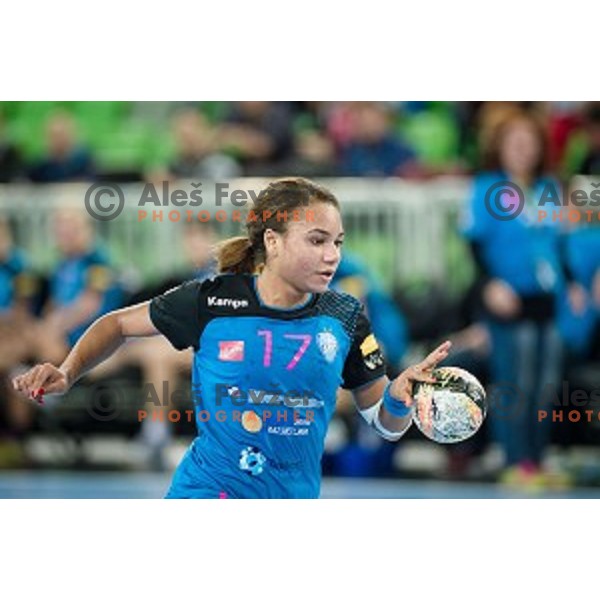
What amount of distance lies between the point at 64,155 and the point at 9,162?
36cm

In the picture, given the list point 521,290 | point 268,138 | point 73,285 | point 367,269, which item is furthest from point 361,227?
point 73,285

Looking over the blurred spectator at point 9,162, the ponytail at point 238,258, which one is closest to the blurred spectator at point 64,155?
the blurred spectator at point 9,162

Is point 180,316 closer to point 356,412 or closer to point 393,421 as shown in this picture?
point 393,421

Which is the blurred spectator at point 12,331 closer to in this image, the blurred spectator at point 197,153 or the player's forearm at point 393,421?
the blurred spectator at point 197,153

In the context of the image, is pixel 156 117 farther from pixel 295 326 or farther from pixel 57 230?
pixel 295 326

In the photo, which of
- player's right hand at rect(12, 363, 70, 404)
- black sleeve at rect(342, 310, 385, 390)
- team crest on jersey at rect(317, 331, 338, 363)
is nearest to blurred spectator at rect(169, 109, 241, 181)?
team crest on jersey at rect(317, 331, 338, 363)

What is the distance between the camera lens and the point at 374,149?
8.27 m

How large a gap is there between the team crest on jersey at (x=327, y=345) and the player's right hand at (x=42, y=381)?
1154mm

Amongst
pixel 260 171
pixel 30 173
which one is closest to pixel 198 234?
pixel 260 171

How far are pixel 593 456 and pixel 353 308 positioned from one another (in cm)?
266

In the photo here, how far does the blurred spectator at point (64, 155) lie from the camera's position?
8.17 meters

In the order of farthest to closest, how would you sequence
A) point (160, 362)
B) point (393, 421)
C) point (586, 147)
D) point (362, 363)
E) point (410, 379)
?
point (586, 147), point (160, 362), point (362, 363), point (393, 421), point (410, 379)

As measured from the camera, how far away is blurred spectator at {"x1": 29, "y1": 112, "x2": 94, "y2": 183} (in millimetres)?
8172

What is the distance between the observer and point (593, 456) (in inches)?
322
